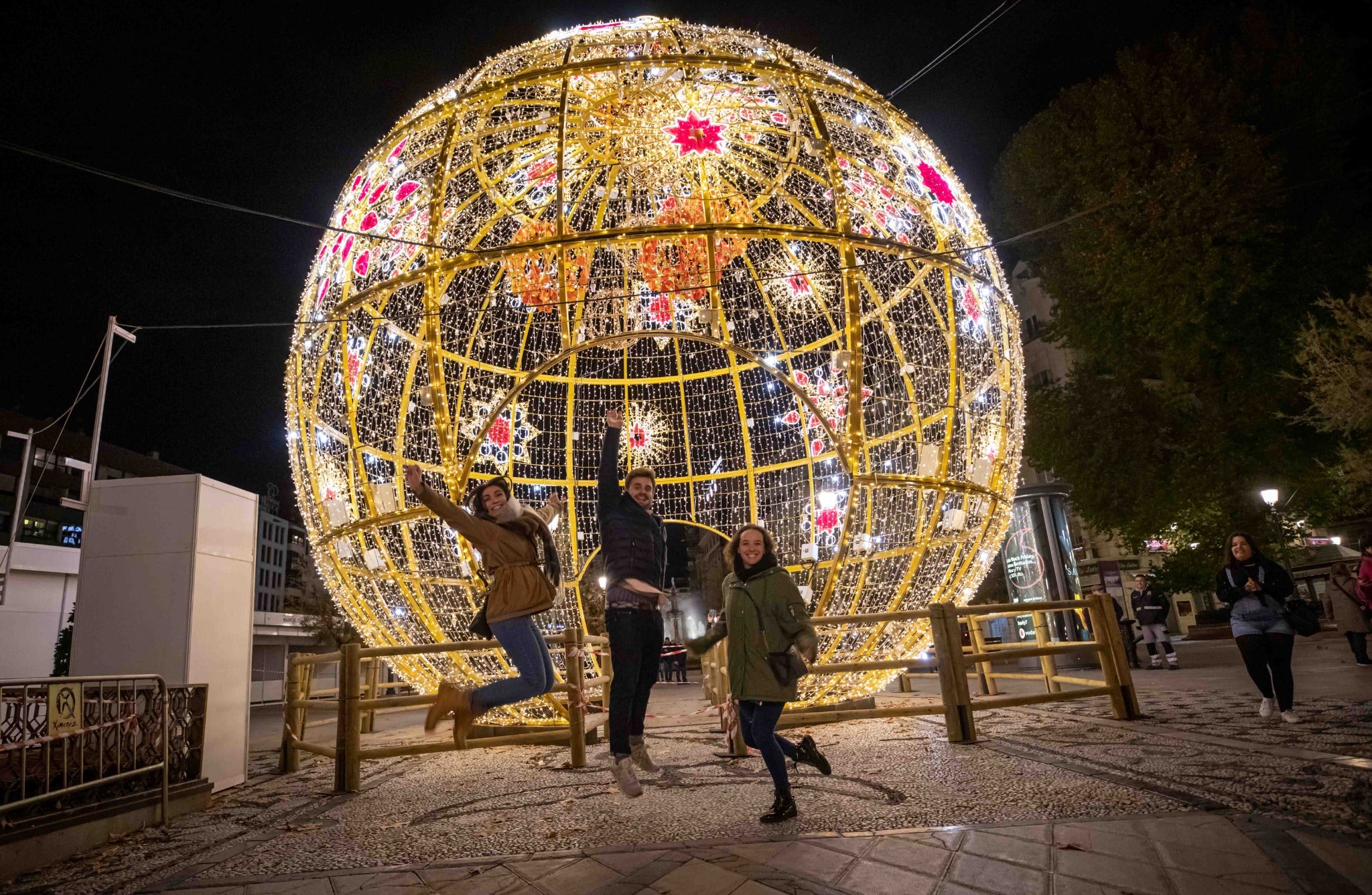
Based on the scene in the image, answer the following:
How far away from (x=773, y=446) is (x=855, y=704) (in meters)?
3.37

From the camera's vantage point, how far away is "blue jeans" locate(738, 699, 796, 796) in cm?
310

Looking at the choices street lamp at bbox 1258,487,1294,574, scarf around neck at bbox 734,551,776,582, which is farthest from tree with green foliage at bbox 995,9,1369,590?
scarf around neck at bbox 734,551,776,582

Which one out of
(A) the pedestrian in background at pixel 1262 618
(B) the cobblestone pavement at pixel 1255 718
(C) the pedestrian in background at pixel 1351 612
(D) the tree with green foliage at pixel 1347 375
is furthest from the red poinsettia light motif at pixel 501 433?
Result: (D) the tree with green foliage at pixel 1347 375

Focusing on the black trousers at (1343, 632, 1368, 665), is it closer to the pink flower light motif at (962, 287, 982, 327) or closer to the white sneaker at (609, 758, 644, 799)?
the pink flower light motif at (962, 287, 982, 327)

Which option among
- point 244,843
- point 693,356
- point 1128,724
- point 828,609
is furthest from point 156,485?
point 693,356

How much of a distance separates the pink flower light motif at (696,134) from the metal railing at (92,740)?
519cm

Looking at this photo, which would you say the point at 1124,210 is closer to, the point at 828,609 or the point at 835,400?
the point at 835,400

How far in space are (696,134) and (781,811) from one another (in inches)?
201

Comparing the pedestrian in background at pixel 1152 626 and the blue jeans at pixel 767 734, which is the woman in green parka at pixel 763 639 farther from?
the pedestrian in background at pixel 1152 626

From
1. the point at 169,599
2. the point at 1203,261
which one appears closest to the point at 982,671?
the point at 169,599

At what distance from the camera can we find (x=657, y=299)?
741 centimetres

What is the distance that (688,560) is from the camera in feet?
88.3

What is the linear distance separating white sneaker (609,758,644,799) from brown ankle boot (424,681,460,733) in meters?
0.84

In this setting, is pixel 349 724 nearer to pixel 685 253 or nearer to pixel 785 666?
pixel 785 666
